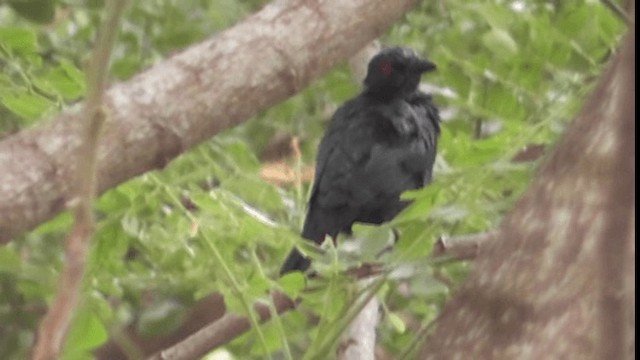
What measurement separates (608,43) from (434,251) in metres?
0.33

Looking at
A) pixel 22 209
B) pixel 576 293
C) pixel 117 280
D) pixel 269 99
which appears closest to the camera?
pixel 576 293

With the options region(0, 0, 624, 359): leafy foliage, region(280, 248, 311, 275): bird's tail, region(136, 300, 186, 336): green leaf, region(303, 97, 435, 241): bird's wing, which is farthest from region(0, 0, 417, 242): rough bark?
region(136, 300, 186, 336): green leaf

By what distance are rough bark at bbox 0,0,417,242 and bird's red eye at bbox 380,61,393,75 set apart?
36 cm

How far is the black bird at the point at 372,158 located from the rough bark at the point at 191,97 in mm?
282

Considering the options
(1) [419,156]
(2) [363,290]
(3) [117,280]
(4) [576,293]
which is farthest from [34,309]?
(4) [576,293]

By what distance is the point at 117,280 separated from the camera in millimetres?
987

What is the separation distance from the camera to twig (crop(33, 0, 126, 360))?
0.33 metres

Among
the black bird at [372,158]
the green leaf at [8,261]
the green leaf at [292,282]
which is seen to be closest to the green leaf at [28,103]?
the green leaf at [8,261]

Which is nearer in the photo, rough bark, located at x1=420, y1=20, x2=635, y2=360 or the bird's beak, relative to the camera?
rough bark, located at x1=420, y1=20, x2=635, y2=360

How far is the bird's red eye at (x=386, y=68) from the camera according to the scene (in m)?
1.34

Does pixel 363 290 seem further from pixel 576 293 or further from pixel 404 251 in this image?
pixel 576 293

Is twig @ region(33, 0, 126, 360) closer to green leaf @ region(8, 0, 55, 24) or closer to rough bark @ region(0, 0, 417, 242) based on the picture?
rough bark @ region(0, 0, 417, 242)

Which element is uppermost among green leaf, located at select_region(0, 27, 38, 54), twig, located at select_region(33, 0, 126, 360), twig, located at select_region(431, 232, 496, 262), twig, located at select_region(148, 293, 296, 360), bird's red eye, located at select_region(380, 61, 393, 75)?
twig, located at select_region(33, 0, 126, 360)

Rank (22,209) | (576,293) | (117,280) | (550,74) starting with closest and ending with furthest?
(576,293) → (22,209) → (117,280) → (550,74)
